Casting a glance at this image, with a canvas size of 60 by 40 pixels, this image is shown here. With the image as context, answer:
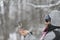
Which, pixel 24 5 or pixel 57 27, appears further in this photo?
pixel 24 5

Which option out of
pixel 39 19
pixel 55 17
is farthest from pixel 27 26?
pixel 55 17

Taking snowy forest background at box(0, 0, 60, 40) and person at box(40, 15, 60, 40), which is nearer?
person at box(40, 15, 60, 40)

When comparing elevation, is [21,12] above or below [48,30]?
below

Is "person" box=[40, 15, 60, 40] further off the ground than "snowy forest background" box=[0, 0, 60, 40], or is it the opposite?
"person" box=[40, 15, 60, 40]

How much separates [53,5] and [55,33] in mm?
2614

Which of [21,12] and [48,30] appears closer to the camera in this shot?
[48,30]

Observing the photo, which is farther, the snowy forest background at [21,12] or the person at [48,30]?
the snowy forest background at [21,12]

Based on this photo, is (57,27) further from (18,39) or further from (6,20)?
(6,20)

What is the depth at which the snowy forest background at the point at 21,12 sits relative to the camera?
11.7 feet

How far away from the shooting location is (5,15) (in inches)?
149

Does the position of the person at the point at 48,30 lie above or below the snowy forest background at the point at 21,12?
above

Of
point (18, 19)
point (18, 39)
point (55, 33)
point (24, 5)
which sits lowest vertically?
point (18, 39)

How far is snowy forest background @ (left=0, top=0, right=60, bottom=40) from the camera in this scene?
3.57m

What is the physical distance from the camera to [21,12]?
3738 millimetres
